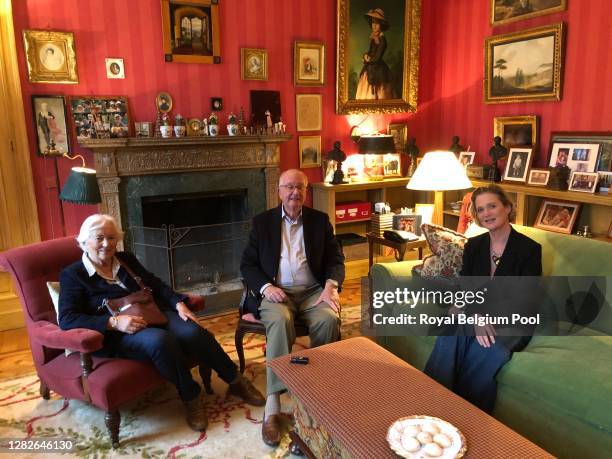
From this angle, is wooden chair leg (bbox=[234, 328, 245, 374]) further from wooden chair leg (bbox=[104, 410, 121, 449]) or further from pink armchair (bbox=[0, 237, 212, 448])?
wooden chair leg (bbox=[104, 410, 121, 449])

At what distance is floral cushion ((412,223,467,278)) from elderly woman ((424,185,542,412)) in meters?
Result: 0.12

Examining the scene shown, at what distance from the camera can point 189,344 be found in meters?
2.41

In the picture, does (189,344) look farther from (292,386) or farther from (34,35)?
(34,35)

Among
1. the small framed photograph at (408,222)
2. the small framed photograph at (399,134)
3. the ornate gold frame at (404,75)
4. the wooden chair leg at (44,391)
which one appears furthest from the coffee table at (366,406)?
the small framed photograph at (399,134)

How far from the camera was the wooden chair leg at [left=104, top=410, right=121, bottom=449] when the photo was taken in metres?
2.15

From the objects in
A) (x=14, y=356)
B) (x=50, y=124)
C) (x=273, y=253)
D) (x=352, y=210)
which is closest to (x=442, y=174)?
(x=352, y=210)

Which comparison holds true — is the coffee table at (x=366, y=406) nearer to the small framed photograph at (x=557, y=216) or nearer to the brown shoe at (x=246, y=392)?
the brown shoe at (x=246, y=392)

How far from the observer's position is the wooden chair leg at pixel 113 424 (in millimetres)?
2150

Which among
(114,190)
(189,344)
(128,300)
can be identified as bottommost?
(189,344)

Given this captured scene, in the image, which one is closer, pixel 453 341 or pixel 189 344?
pixel 453 341

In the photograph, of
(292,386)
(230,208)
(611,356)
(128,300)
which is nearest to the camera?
(292,386)

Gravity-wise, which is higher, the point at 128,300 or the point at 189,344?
the point at 128,300

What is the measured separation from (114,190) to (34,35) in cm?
116

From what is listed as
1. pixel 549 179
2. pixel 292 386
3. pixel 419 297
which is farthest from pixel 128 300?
pixel 549 179
